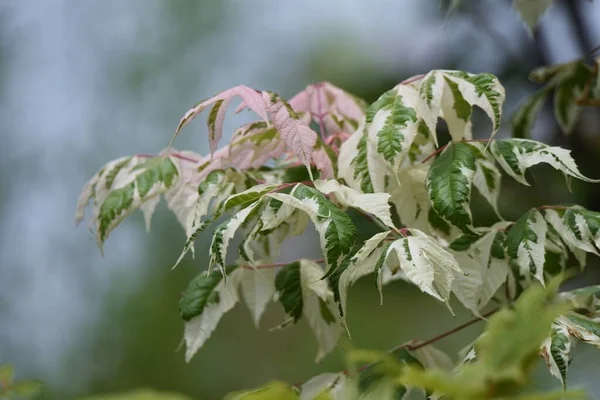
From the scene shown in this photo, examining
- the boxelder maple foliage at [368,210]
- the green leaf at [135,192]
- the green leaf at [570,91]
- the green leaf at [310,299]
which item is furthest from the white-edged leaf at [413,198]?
the green leaf at [570,91]

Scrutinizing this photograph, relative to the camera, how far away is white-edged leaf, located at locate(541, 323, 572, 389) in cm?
46

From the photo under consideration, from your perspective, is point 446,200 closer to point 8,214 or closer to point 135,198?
point 135,198

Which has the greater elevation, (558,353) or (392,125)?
(392,125)

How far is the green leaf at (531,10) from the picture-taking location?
79 cm

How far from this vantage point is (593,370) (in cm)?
169

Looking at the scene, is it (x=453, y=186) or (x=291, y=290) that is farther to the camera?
Answer: (x=291, y=290)

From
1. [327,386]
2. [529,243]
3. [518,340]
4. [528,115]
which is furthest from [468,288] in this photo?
[528,115]

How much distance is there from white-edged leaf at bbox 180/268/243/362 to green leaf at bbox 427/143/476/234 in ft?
0.75

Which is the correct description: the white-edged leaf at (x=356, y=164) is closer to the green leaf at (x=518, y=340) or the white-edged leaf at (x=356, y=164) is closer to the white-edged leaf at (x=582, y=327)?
the white-edged leaf at (x=582, y=327)

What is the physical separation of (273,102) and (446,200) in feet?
0.56

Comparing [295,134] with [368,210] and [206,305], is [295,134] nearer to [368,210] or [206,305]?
[368,210]

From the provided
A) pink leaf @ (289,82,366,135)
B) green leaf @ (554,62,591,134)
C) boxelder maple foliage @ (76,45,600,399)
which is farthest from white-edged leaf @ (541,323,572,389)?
green leaf @ (554,62,591,134)

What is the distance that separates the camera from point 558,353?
0.46 m

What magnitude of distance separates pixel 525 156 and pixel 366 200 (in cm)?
16
